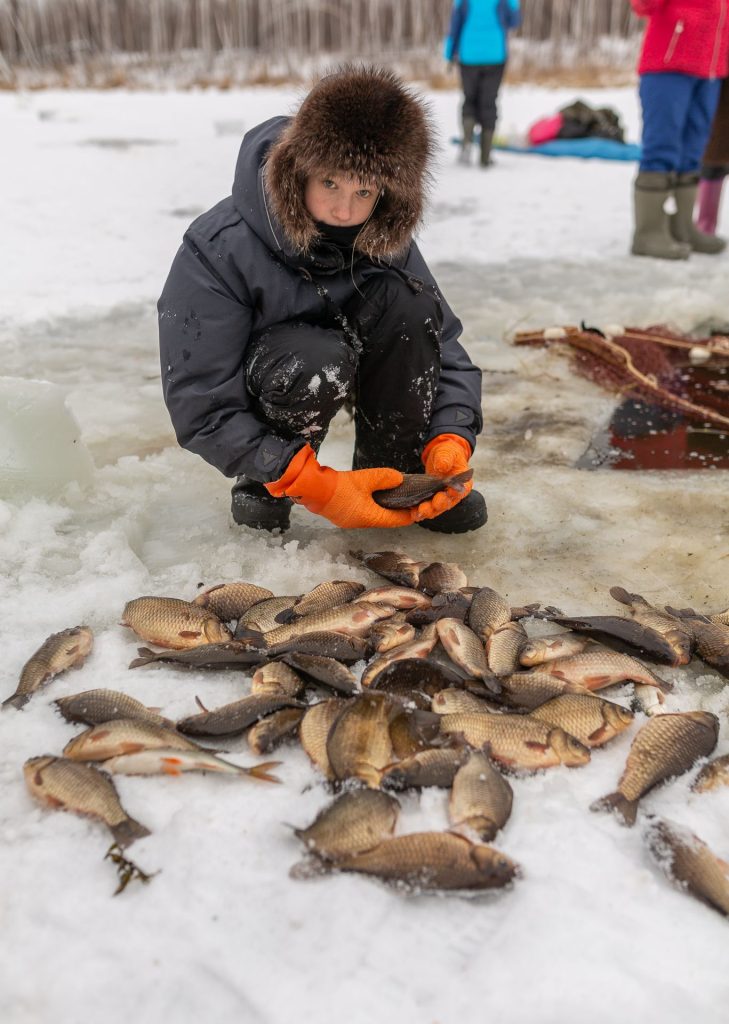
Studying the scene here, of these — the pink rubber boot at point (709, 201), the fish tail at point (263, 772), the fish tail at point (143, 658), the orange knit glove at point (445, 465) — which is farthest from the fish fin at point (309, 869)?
the pink rubber boot at point (709, 201)

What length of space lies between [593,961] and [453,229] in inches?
253

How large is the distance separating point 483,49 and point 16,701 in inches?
364

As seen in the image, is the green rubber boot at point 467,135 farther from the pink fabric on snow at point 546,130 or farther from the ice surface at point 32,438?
the ice surface at point 32,438

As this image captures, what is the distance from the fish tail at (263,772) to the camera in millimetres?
1778

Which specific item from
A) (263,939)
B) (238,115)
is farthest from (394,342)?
(238,115)

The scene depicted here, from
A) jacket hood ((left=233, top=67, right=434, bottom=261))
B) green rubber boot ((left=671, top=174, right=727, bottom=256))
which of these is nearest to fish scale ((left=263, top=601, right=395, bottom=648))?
jacket hood ((left=233, top=67, right=434, bottom=261))

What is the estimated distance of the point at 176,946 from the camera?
1475mm

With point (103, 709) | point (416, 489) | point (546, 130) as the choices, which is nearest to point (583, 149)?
point (546, 130)

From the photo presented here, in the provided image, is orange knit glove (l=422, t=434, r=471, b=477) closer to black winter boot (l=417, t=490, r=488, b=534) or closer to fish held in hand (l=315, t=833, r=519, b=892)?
black winter boot (l=417, t=490, r=488, b=534)

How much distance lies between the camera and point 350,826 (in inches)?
65.2

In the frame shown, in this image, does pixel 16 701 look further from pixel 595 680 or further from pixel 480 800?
pixel 595 680

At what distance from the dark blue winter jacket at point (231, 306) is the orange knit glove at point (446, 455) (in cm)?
48

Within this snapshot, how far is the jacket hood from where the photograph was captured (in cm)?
221

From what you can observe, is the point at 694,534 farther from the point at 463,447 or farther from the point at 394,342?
the point at 394,342
